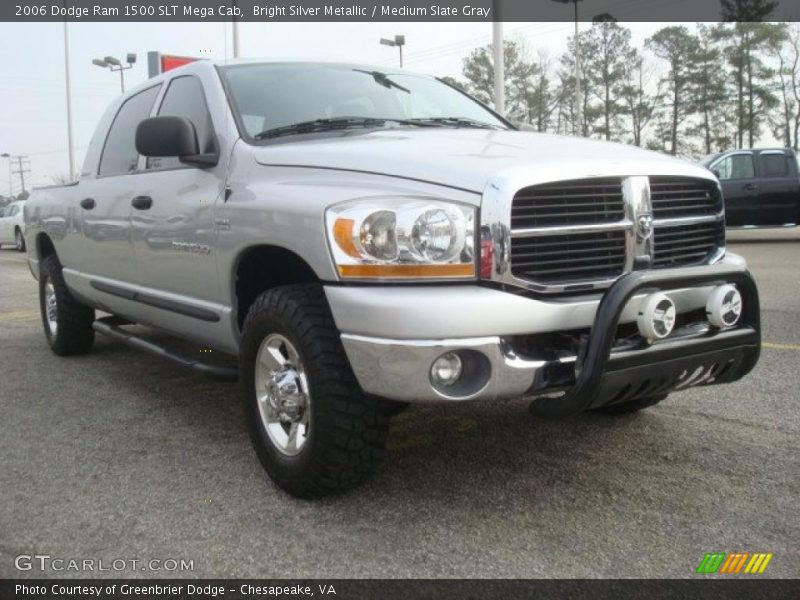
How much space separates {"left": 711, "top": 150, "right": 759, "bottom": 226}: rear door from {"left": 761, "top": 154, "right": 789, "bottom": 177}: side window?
22 centimetres

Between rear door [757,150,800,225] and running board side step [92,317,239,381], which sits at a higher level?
rear door [757,150,800,225]

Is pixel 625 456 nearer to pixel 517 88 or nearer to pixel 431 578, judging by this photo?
pixel 431 578

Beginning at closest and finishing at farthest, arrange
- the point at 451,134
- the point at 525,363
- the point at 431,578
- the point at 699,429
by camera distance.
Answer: the point at 431,578 → the point at 525,363 → the point at 451,134 → the point at 699,429

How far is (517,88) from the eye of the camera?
41.3 m

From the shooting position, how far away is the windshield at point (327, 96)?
3805 millimetres

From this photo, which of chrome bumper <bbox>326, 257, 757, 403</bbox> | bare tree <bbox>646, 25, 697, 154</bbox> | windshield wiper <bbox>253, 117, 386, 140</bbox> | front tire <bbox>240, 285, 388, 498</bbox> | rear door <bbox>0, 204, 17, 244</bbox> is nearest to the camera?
chrome bumper <bbox>326, 257, 757, 403</bbox>

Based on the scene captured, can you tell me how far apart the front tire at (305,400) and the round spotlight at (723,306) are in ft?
4.11

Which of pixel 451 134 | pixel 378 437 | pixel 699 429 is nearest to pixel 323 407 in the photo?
pixel 378 437

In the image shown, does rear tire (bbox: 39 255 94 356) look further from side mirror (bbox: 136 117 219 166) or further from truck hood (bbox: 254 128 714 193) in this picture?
truck hood (bbox: 254 128 714 193)

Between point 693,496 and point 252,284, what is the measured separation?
80.4 inches

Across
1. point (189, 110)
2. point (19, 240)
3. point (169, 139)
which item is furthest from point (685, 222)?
point (19, 240)

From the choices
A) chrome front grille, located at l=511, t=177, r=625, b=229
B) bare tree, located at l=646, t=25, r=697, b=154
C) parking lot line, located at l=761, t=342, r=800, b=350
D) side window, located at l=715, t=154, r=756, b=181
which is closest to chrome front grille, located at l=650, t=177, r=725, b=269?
chrome front grille, located at l=511, t=177, r=625, b=229

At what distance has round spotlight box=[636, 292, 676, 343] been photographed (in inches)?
107

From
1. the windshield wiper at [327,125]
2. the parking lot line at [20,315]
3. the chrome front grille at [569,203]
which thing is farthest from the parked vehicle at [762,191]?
the chrome front grille at [569,203]
